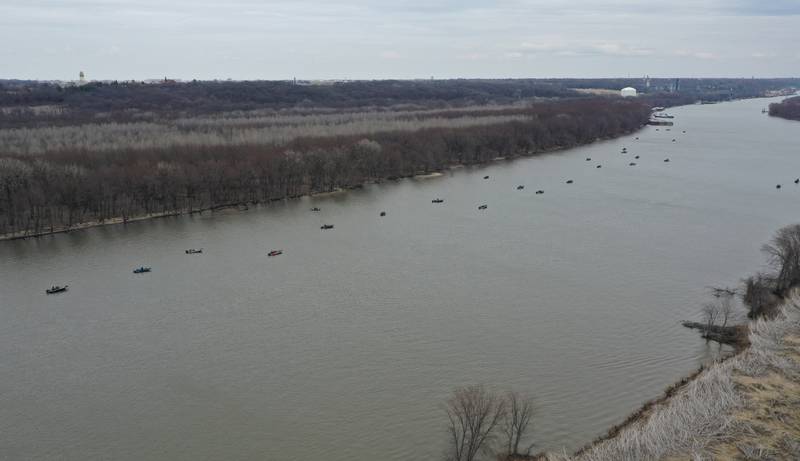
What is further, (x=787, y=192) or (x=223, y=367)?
→ (x=787, y=192)

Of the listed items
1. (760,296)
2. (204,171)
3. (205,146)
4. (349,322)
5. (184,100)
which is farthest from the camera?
(184,100)

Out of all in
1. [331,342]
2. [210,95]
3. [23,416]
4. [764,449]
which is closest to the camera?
[764,449]

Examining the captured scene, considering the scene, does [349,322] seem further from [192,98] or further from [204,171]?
[192,98]

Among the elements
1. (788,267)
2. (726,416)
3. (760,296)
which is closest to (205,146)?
(760,296)

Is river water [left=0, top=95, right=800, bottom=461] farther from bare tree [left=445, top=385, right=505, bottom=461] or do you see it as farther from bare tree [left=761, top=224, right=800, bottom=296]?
bare tree [left=761, top=224, right=800, bottom=296]

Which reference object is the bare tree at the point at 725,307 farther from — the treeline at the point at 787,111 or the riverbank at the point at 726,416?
the treeline at the point at 787,111

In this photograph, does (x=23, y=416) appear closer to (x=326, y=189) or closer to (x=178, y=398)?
(x=178, y=398)

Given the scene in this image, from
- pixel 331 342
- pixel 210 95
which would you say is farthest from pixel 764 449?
pixel 210 95
